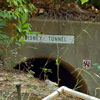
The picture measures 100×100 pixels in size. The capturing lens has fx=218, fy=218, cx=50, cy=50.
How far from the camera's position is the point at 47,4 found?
3.73 metres

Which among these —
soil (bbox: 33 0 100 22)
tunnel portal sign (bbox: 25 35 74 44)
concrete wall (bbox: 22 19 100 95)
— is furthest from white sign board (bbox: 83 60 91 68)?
soil (bbox: 33 0 100 22)

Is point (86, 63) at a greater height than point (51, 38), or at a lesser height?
lesser

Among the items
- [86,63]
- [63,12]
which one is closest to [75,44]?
[86,63]

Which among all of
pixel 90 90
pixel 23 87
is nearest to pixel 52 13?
pixel 90 90

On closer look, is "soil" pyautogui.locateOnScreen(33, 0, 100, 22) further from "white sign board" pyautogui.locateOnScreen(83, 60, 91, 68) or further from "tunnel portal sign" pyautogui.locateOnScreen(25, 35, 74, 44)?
"white sign board" pyautogui.locateOnScreen(83, 60, 91, 68)

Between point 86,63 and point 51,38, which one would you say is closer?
point 51,38

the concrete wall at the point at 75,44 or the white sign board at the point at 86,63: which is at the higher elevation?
the concrete wall at the point at 75,44

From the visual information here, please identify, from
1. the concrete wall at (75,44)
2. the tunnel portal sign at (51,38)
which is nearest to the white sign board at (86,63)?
the concrete wall at (75,44)

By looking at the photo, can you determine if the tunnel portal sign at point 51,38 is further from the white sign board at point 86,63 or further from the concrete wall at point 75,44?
the white sign board at point 86,63

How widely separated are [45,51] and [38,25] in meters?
0.44

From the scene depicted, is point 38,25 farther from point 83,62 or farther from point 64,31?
point 83,62

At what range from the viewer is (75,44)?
144 inches

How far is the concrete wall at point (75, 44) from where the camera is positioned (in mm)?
3547

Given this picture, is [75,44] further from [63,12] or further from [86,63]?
[63,12]
